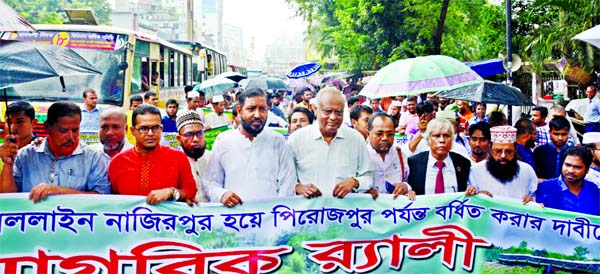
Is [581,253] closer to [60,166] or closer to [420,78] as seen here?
[420,78]

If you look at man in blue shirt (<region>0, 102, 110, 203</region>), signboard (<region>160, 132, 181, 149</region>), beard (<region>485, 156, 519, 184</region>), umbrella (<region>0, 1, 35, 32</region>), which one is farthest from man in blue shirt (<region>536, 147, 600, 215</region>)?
signboard (<region>160, 132, 181, 149</region>)

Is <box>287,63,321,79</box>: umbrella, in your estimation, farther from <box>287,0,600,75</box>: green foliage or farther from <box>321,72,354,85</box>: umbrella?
<box>321,72,354,85</box>: umbrella

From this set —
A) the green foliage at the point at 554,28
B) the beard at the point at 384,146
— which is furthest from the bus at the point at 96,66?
the green foliage at the point at 554,28

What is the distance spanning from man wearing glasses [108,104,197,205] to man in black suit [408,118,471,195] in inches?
70.9

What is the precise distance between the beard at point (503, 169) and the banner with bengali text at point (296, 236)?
477mm

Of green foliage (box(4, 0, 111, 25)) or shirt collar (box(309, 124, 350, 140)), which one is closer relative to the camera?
shirt collar (box(309, 124, 350, 140))

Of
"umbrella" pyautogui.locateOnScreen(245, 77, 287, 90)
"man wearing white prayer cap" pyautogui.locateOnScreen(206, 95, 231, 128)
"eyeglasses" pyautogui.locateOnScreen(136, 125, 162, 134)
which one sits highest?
"umbrella" pyautogui.locateOnScreen(245, 77, 287, 90)

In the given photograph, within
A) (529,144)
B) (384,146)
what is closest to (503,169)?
(384,146)

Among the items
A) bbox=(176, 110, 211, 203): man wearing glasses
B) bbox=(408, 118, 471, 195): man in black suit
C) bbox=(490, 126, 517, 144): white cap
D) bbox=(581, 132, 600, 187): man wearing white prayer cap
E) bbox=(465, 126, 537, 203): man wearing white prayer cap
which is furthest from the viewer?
bbox=(581, 132, 600, 187): man wearing white prayer cap

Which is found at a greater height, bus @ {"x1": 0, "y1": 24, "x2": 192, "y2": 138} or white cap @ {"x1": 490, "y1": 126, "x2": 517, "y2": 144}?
bus @ {"x1": 0, "y1": 24, "x2": 192, "y2": 138}

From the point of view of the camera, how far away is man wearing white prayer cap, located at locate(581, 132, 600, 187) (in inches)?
222

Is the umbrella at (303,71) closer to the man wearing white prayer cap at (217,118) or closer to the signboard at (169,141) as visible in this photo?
the man wearing white prayer cap at (217,118)

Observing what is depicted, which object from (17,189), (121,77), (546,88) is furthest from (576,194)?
(546,88)

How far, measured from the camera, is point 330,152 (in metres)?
4.90
